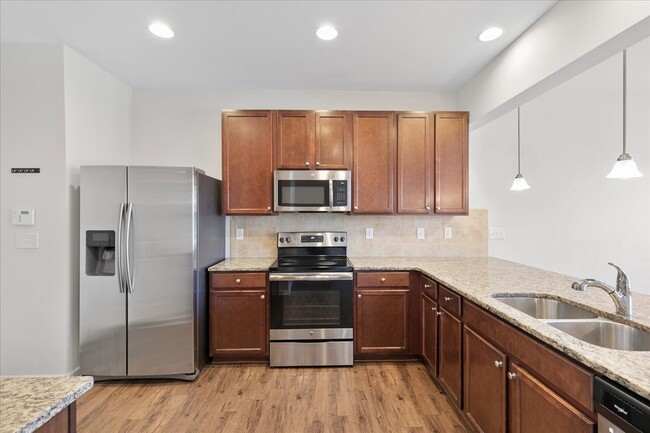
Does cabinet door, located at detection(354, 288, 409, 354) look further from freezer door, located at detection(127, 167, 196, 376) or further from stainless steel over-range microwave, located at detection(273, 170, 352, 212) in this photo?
freezer door, located at detection(127, 167, 196, 376)

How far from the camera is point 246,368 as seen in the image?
9.45 feet

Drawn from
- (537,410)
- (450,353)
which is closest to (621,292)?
(537,410)

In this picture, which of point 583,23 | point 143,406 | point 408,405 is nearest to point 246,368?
point 143,406

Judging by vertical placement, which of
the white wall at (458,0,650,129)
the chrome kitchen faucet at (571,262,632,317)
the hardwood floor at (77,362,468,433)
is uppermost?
the white wall at (458,0,650,129)

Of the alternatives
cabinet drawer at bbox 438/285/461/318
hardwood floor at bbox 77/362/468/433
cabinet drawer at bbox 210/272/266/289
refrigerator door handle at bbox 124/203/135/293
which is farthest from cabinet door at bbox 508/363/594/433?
refrigerator door handle at bbox 124/203/135/293

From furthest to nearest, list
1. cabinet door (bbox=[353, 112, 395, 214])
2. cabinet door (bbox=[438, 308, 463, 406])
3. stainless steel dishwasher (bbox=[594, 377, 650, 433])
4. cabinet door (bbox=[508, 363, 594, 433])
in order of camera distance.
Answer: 1. cabinet door (bbox=[353, 112, 395, 214])
2. cabinet door (bbox=[438, 308, 463, 406])
3. cabinet door (bbox=[508, 363, 594, 433])
4. stainless steel dishwasher (bbox=[594, 377, 650, 433])

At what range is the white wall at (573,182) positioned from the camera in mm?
3555

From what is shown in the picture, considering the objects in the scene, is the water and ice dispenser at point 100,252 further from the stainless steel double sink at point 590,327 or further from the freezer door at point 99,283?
the stainless steel double sink at point 590,327

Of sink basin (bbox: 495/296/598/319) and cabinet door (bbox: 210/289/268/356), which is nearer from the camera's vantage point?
sink basin (bbox: 495/296/598/319)

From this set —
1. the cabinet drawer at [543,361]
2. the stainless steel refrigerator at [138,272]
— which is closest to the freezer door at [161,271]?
the stainless steel refrigerator at [138,272]

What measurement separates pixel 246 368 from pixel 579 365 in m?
2.55

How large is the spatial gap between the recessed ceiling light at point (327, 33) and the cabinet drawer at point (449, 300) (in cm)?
209

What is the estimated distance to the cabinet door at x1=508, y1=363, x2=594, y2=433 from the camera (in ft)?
3.71

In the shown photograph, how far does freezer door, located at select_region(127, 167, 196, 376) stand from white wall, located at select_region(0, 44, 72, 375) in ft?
1.94
